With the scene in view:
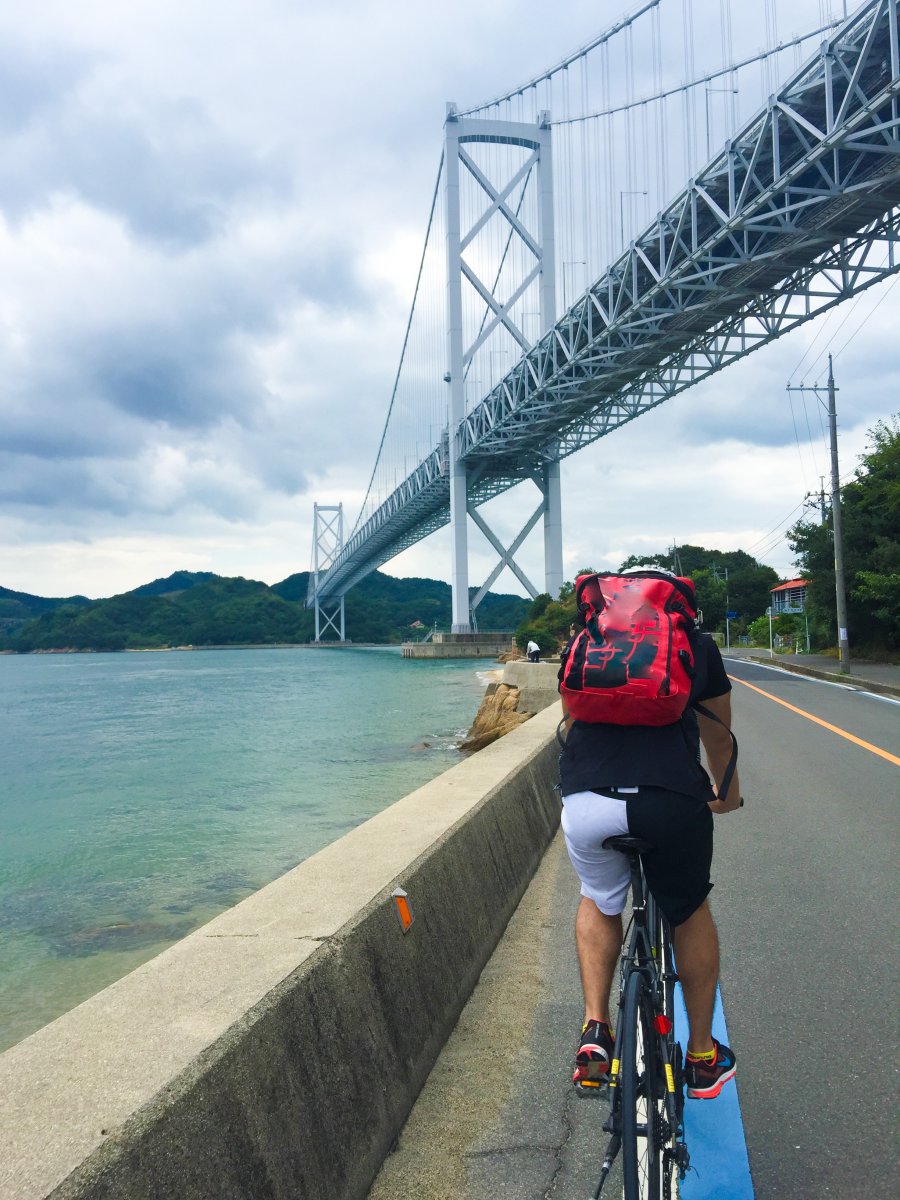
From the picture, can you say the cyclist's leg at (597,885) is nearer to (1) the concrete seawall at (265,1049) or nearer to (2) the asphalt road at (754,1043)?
(2) the asphalt road at (754,1043)

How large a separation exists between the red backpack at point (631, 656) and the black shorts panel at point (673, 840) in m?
0.18

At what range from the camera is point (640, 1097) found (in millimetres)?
2082

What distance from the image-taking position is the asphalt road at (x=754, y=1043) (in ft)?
7.95

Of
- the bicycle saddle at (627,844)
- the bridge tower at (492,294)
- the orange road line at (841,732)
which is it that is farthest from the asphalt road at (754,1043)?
the bridge tower at (492,294)

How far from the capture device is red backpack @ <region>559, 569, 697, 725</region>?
2.26 m

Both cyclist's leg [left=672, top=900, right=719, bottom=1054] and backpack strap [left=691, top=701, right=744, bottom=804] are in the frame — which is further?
backpack strap [left=691, top=701, right=744, bottom=804]

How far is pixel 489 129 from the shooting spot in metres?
55.2

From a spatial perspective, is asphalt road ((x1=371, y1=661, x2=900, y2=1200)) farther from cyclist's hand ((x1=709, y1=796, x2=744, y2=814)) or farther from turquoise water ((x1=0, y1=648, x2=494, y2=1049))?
turquoise water ((x1=0, y1=648, x2=494, y2=1049))

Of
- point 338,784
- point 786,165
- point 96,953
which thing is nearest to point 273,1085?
point 96,953

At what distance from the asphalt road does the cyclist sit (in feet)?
A: 1.20

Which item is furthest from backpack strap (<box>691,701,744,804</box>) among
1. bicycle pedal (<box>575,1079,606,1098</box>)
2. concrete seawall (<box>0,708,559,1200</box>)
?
concrete seawall (<box>0,708,559,1200</box>)

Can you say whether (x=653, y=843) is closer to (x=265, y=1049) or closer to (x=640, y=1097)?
(x=640, y=1097)

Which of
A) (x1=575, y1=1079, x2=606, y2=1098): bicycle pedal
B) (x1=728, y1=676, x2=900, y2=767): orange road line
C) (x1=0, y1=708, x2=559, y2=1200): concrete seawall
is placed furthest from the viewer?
(x1=728, y1=676, x2=900, y2=767): orange road line

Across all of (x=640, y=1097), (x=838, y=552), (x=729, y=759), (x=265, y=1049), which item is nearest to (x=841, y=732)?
(x=729, y=759)
